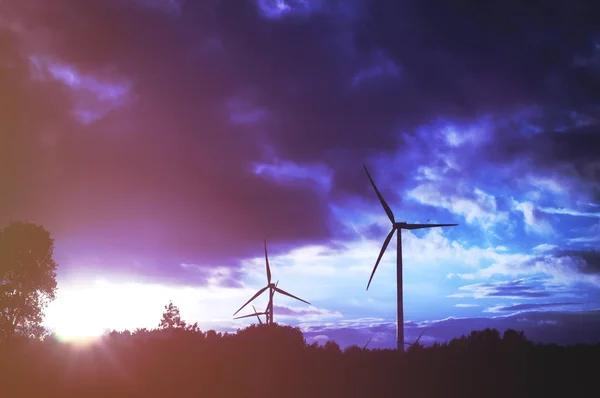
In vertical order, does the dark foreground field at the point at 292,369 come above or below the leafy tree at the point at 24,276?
below

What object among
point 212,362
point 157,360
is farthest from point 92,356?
point 212,362

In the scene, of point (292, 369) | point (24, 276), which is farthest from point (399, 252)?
point (24, 276)

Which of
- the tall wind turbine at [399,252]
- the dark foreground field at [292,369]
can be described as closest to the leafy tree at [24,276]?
the dark foreground field at [292,369]

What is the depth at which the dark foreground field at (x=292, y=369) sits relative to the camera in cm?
5231

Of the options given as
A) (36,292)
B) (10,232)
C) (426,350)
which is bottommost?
(426,350)

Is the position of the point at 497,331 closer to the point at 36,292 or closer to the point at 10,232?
the point at 36,292

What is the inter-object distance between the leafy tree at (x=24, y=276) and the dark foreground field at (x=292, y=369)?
11.8 ft

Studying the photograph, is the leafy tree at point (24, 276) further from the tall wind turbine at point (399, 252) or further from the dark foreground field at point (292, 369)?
the tall wind turbine at point (399, 252)

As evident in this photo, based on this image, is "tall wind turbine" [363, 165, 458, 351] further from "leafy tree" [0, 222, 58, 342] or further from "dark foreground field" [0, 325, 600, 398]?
"leafy tree" [0, 222, 58, 342]

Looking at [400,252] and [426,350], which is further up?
[400,252]

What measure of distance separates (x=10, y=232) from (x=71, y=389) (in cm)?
3559

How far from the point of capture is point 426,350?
205 feet

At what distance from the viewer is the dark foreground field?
172 ft

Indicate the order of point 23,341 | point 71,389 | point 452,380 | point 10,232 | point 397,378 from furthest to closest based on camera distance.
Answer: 1. point 10,232
2. point 23,341
3. point 71,389
4. point 397,378
5. point 452,380
